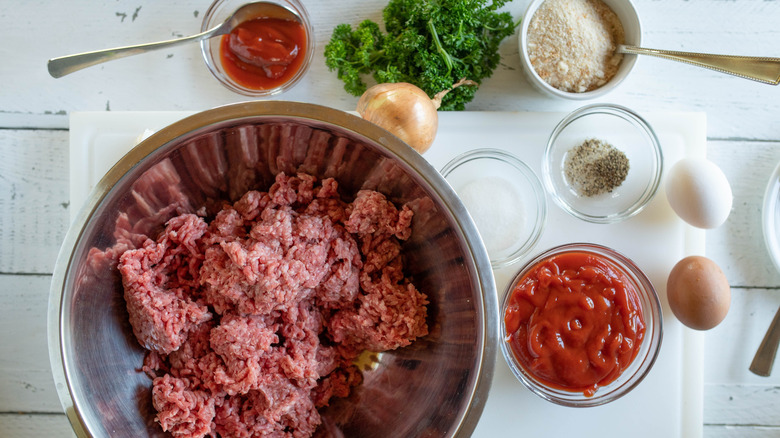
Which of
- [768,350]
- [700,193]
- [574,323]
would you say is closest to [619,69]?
[700,193]

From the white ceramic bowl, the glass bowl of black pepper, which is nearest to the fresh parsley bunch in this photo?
the white ceramic bowl

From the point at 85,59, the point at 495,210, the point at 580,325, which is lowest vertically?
the point at 580,325

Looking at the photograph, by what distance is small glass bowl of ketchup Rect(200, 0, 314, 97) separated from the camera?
6.71 feet

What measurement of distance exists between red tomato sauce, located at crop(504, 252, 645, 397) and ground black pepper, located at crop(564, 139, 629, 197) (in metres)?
0.29

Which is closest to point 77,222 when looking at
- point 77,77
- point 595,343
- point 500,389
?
point 77,77

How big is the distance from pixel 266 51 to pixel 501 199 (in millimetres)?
1013

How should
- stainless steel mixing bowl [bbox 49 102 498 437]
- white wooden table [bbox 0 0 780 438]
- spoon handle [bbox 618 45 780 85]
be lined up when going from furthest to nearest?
white wooden table [bbox 0 0 780 438] → spoon handle [bbox 618 45 780 85] → stainless steel mixing bowl [bbox 49 102 498 437]

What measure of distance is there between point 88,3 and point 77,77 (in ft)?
0.93

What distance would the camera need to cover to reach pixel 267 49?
2051 mm

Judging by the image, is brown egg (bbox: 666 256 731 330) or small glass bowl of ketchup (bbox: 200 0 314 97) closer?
brown egg (bbox: 666 256 731 330)

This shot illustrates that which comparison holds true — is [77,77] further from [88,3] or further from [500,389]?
[500,389]

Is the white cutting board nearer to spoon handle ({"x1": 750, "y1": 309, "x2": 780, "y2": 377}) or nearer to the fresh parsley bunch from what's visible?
the fresh parsley bunch

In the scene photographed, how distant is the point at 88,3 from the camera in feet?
6.98

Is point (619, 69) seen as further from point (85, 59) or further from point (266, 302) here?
point (85, 59)
